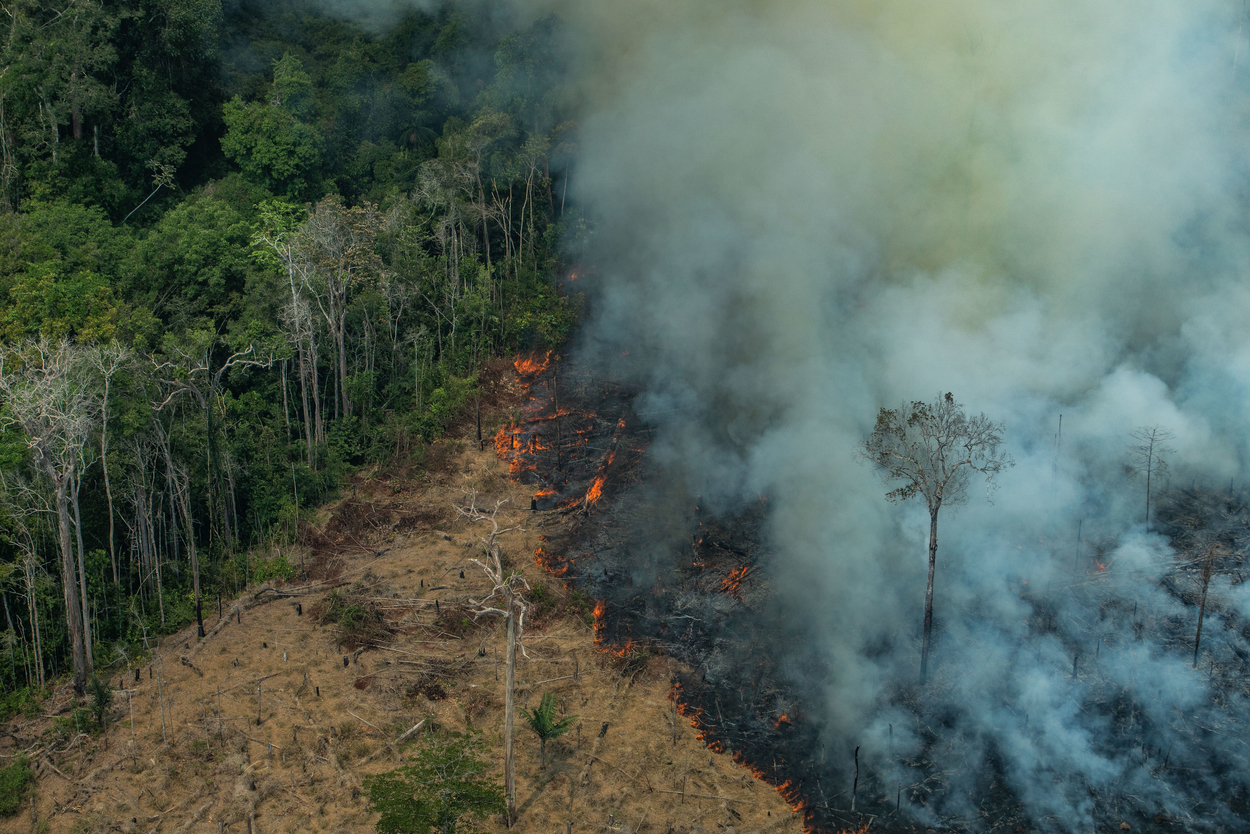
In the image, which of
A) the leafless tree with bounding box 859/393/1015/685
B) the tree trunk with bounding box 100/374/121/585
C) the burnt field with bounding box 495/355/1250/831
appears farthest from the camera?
the tree trunk with bounding box 100/374/121/585

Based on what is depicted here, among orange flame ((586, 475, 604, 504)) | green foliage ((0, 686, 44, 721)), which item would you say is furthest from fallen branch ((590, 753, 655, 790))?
green foliage ((0, 686, 44, 721))

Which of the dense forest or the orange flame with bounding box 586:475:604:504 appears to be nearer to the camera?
the dense forest

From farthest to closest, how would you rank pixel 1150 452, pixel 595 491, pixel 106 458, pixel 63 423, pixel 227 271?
pixel 227 271 < pixel 595 491 < pixel 1150 452 < pixel 106 458 < pixel 63 423

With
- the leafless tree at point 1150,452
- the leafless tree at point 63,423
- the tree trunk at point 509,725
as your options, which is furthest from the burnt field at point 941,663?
the leafless tree at point 63,423

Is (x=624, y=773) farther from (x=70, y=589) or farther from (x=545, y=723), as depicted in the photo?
(x=70, y=589)

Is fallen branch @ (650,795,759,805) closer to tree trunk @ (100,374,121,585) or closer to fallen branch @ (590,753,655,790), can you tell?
fallen branch @ (590,753,655,790)

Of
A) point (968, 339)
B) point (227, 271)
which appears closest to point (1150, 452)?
point (968, 339)

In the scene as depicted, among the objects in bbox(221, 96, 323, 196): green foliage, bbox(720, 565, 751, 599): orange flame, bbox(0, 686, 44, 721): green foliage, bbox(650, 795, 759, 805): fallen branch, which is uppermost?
bbox(221, 96, 323, 196): green foliage
